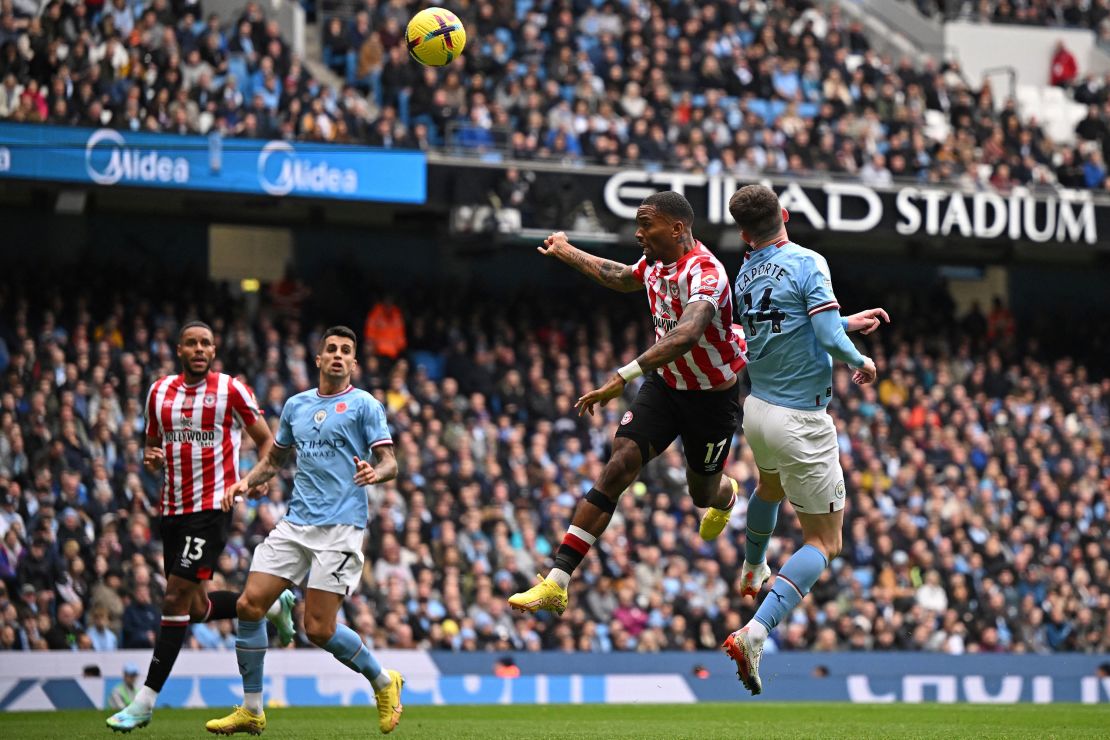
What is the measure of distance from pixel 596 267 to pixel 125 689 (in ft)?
26.9

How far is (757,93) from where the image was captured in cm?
2664

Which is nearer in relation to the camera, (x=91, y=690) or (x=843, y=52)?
(x=91, y=690)

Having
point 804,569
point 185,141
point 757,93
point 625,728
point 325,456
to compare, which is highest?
point 757,93

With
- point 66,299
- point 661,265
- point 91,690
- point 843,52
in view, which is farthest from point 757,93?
point 661,265

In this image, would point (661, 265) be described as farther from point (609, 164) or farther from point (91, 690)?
point (609, 164)

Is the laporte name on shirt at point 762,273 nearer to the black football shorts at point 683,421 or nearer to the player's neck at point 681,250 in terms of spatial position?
the player's neck at point 681,250

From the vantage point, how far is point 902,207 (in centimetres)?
2539

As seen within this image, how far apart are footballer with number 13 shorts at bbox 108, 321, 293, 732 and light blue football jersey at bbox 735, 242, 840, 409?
147 inches

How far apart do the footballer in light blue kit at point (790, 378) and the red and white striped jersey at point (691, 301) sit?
0.22 metres

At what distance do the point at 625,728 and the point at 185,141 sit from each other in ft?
37.2

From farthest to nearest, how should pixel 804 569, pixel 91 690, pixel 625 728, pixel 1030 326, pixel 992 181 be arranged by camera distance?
1. pixel 1030 326
2. pixel 992 181
3. pixel 91 690
4. pixel 625 728
5. pixel 804 569

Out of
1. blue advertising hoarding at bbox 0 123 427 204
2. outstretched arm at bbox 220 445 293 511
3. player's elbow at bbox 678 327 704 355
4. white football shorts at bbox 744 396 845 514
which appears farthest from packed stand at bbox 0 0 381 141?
white football shorts at bbox 744 396 845 514

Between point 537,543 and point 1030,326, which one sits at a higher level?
point 1030,326

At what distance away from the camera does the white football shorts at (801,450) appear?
33.6 feet
